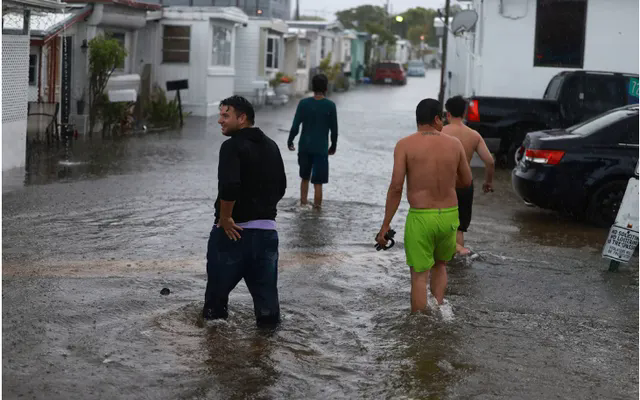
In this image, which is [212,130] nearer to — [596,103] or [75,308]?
[596,103]

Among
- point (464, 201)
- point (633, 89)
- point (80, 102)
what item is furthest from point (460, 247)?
point (80, 102)

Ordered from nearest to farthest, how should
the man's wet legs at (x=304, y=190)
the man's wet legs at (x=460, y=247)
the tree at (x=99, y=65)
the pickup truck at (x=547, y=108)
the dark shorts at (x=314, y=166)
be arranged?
the man's wet legs at (x=460, y=247) → the dark shorts at (x=314, y=166) → the man's wet legs at (x=304, y=190) → the pickup truck at (x=547, y=108) → the tree at (x=99, y=65)

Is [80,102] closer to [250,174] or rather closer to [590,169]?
[590,169]

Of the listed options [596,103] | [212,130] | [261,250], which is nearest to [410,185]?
[261,250]

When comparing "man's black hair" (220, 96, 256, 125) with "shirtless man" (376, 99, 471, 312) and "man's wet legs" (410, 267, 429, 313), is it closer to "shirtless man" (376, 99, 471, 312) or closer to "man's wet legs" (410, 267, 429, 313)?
"shirtless man" (376, 99, 471, 312)

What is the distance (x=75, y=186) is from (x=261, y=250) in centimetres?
779

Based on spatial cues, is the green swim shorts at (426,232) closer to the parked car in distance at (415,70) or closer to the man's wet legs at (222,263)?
the man's wet legs at (222,263)

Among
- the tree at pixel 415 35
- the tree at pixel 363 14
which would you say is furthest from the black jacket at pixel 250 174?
the tree at pixel 415 35

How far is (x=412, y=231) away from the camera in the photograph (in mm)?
7133

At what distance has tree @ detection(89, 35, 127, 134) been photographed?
21.6 m

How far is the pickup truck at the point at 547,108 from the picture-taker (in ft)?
58.8

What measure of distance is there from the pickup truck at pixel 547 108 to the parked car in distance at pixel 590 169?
5.97 m

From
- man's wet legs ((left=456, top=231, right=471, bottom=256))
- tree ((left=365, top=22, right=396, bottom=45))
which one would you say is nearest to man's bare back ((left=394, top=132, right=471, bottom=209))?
man's wet legs ((left=456, top=231, right=471, bottom=256))

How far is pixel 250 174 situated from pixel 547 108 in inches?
491
